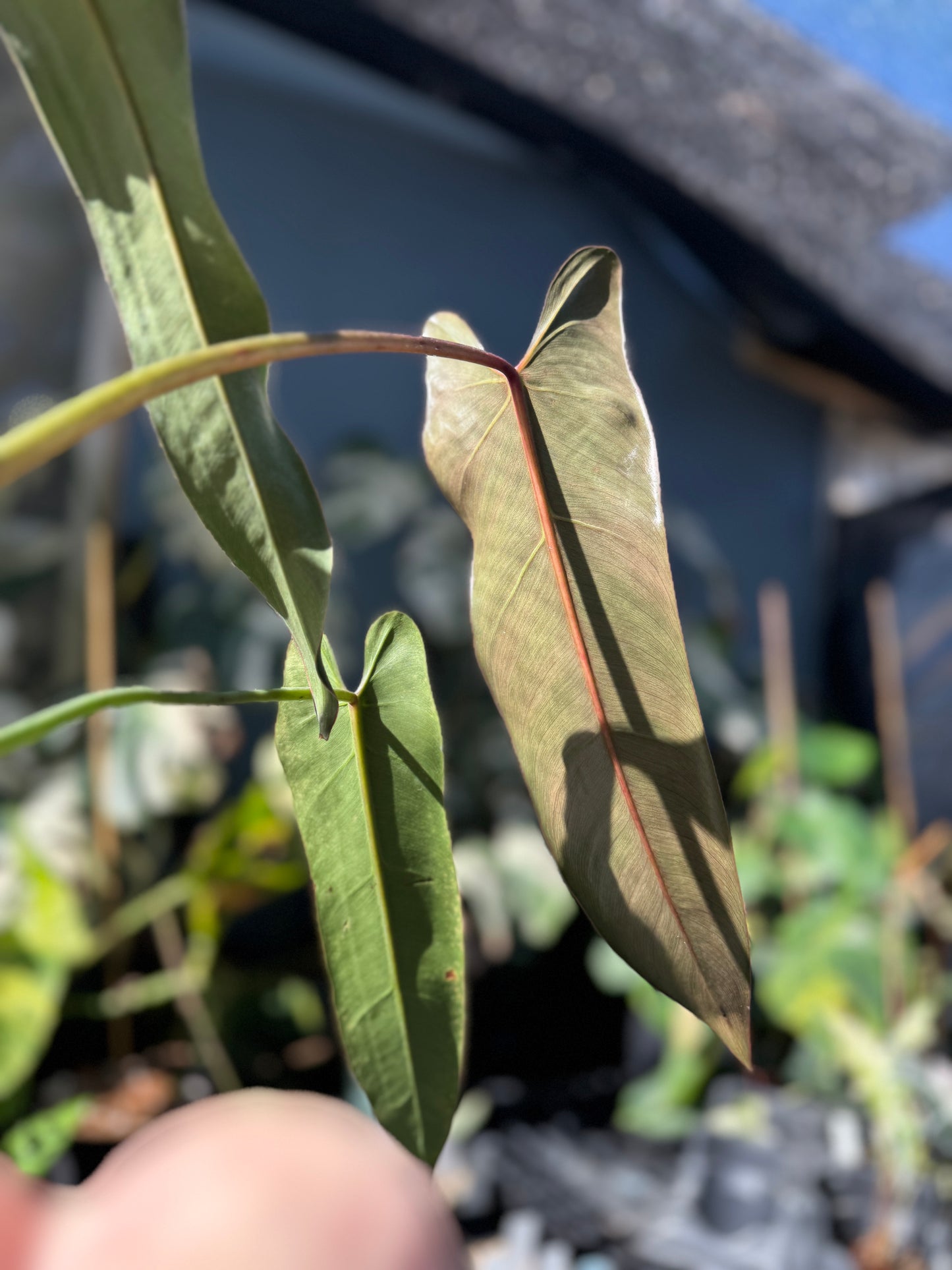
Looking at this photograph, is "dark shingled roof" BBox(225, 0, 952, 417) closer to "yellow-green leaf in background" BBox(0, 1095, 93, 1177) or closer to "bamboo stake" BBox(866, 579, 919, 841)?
"bamboo stake" BBox(866, 579, 919, 841)

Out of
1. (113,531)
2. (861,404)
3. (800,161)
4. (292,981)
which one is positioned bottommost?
(292,981)

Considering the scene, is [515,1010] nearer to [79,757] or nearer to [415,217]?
[79,757]

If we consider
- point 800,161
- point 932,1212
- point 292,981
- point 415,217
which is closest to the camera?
point 932,1212

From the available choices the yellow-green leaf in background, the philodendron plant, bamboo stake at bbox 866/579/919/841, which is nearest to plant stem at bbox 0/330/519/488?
the philodendron plant

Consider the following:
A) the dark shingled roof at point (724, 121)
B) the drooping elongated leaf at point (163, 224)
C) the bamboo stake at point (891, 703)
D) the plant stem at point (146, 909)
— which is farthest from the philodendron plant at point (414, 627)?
the bamboo stake at point (891, 703)

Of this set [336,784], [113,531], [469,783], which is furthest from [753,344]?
[336,784]

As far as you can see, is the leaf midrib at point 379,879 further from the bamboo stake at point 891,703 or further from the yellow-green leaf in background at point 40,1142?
the bamboo stake at point 891,703

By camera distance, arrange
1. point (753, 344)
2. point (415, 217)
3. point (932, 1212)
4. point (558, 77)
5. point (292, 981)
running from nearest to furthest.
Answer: point (932, 1212), point (292, 981), point (558, 77), point (415, 217), point (753, 344)
